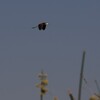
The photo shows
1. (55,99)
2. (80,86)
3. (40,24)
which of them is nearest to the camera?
(80,86)

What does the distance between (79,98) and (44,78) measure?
0.37 meters

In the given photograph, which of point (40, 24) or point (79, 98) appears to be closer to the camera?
point (79, 98)

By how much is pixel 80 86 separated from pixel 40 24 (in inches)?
108

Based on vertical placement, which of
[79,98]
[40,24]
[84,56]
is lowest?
[79,98]

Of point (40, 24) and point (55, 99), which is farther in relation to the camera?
point (40, 24)

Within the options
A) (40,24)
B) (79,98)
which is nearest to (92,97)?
(79,98)

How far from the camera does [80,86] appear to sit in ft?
12.2

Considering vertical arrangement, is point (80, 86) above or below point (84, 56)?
below

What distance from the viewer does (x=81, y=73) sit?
3834 mm

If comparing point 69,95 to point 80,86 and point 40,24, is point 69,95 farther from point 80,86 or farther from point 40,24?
point 40,24

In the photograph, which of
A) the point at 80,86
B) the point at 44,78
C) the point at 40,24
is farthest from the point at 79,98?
the point at 40,24

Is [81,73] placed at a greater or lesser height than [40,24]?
lesser

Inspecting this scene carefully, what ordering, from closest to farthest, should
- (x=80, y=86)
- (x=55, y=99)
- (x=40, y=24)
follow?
(x=80, y=86)
(x=55, y=99)
(x=40, y=24)

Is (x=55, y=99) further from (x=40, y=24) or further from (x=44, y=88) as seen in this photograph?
(x=40, y=24)
